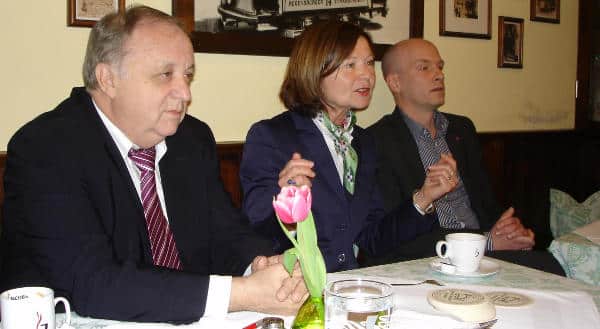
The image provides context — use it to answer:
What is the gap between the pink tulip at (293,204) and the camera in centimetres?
88

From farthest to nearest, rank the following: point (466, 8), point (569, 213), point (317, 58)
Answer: point (466, 8)
point (569, 213)
point (317, 58)

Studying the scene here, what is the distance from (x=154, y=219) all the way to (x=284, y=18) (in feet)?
4.42

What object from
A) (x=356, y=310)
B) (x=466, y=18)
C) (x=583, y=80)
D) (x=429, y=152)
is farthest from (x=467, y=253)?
(x=583, y=80)

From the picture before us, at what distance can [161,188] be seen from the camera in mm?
1689

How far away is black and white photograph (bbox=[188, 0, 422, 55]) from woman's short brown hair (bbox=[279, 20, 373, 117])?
0.30 m

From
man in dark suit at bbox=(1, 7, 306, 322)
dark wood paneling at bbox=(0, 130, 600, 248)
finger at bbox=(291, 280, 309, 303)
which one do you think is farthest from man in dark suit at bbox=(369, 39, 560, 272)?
finger at bbox=(291, 280, 309, 303)

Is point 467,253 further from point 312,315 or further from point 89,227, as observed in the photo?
point 89,227

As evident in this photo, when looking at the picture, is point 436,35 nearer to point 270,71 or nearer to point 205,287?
point 270,71

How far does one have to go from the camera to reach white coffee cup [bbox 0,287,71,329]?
996mm

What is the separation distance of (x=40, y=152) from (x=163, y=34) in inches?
16.2

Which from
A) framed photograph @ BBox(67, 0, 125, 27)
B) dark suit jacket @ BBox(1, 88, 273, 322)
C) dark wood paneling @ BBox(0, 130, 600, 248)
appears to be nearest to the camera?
dark suit jacket @ BBox(1, 88, 273, 322)

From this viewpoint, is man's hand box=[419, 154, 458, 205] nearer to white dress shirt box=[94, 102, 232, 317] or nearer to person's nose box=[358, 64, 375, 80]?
person's nose box=[358, 64, 375, 80]

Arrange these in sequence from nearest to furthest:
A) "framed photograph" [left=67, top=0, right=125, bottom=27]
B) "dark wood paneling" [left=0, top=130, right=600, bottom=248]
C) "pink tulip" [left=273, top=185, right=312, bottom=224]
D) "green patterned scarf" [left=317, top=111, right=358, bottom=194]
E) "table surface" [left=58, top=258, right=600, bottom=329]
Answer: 1. "pink tulip" [left=273, top=185, right=312, bottom=224]
2. "table surface" [left=58, top=258, right=600, bottom=329]
3. "framed photograph" [left=67, top=0, right=125, bottom=27]
4. "green patterned scarf" [left=317, top=111, right=358, bottom=194]
5. "dark wood paneling" [left=0, top=130, right=600, bottom=248]

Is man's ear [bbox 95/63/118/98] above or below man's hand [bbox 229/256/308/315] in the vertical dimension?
above
